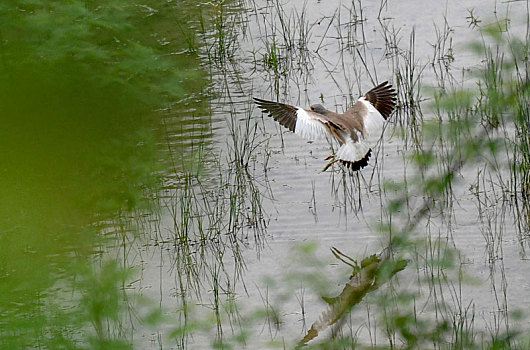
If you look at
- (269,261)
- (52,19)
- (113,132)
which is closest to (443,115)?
(269,261)

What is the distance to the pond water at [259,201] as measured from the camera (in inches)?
97.9

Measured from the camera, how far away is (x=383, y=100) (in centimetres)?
573

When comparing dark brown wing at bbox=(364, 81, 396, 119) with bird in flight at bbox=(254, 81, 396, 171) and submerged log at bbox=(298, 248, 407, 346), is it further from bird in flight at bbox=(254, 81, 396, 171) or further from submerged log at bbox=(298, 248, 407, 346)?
submerged log at bbox=(298, 248, 407, 346)

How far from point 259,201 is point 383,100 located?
1097 millimetres

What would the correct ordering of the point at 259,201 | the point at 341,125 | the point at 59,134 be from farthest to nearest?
the point at 259,201, the point at 341,125, the point at 59,134

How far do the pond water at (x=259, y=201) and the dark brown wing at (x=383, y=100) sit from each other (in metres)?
0.44

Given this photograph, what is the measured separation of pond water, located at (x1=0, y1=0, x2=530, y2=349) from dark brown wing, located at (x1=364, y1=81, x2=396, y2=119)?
0.44 m

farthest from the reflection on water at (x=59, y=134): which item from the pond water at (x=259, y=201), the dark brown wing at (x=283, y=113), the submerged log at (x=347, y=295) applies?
the dark brown wing at (x=283, y=113)

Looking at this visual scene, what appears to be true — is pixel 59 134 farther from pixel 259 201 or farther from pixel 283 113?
pixel 259 201

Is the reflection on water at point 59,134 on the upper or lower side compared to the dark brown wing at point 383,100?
lower

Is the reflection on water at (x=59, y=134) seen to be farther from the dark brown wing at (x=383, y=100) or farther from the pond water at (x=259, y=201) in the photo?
the dark brown wing at (x=383, y=100)

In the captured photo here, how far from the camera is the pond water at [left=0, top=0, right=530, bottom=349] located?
249 cm

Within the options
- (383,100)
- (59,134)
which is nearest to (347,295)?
(383,100)

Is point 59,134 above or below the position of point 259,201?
above
